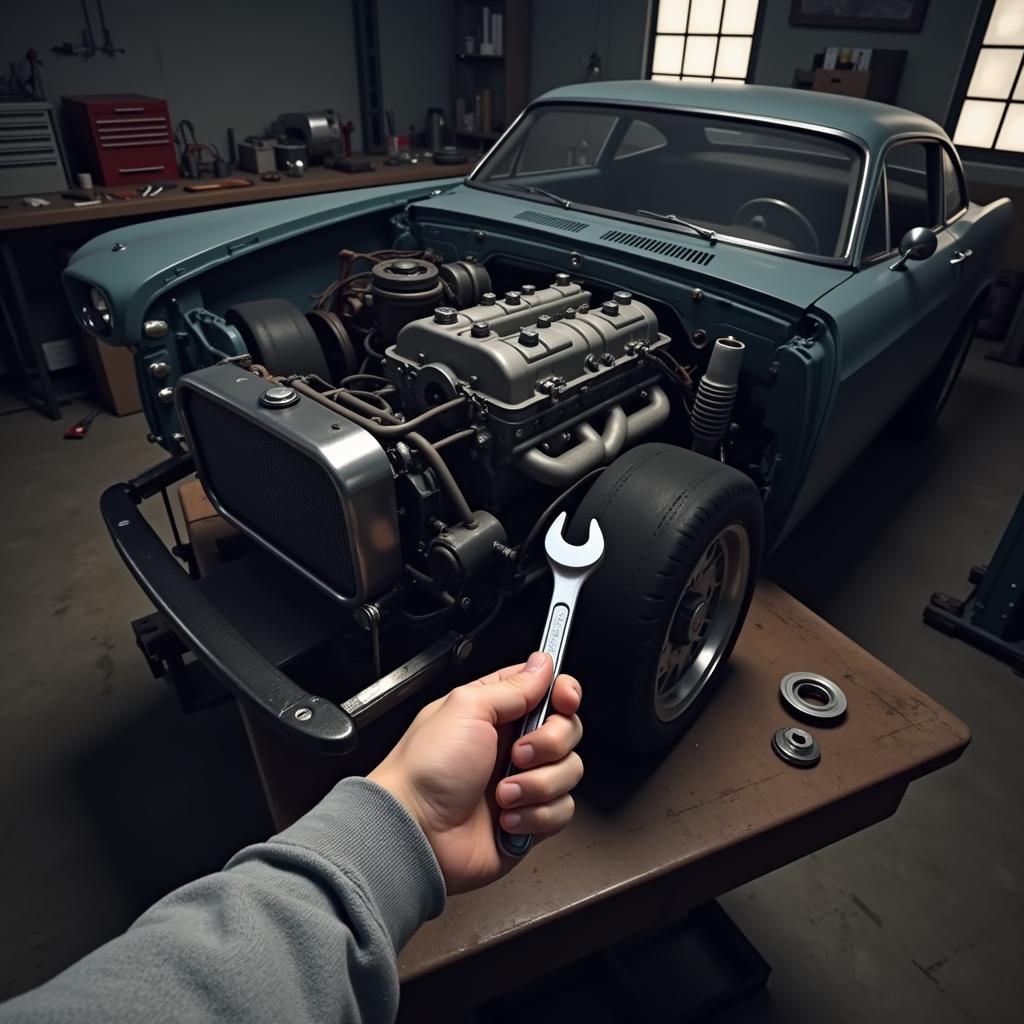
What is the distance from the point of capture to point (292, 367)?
194 cm

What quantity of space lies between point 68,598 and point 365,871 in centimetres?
241

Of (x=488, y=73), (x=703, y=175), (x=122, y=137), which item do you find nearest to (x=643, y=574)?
(x=703, y=175)

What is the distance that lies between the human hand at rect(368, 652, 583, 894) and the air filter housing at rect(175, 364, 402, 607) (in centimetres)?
53

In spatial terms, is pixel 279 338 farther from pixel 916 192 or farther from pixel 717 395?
pixel 916 192

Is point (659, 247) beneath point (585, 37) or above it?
beneath

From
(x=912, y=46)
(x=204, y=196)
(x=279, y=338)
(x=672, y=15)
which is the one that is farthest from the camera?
(x=672, y=15)

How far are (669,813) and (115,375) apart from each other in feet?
12.0

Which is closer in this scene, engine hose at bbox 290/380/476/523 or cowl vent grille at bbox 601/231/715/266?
engine hose at bbox 290/380/476/523

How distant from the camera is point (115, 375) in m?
3.84

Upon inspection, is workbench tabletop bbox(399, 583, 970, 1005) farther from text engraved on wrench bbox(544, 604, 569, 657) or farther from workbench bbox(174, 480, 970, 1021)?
text engraved on wrench bbox(544, 604, 569, 657)

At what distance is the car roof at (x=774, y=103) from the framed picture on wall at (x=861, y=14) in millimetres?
2928

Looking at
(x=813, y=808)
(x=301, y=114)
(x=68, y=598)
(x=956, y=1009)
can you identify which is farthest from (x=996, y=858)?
(x=301, y=114)

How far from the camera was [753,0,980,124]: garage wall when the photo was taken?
186 inches

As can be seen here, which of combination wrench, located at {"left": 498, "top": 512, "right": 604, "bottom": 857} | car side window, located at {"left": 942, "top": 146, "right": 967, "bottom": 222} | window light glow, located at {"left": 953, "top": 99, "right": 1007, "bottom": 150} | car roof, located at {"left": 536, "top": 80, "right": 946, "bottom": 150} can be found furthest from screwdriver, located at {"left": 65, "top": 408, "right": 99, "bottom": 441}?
window light glow, located at {"left": 953, "top": 99, "right": 1007, "bottom": 150}
